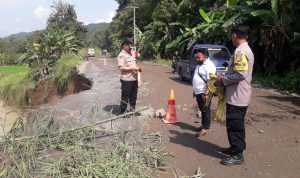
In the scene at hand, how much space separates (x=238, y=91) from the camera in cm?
567

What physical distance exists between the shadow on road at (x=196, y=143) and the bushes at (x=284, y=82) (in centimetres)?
820

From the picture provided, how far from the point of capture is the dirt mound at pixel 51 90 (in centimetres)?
1954

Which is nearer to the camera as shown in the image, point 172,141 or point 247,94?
point 247,94

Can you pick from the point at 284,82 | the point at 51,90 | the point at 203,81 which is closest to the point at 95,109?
the point at 203,81

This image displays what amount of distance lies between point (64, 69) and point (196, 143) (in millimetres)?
16172

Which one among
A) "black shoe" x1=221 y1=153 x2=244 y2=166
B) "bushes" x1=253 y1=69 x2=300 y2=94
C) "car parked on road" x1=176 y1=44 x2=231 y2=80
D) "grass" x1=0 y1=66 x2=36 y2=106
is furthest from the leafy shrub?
"black shoe" x1=221 y1=153 x2=244 y2=166

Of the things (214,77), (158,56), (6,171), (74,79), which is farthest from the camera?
(158,56)

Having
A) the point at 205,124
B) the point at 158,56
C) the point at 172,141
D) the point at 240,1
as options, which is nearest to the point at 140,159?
the point at 172,141

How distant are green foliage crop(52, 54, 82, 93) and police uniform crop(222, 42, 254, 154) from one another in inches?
623

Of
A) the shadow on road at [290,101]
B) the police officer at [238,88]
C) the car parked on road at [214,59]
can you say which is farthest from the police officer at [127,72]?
the car parked on road at [214,59]

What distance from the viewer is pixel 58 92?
67.7 ft

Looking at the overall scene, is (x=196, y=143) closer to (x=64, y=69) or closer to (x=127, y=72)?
(x=127, y=72)

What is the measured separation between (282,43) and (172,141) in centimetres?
1143

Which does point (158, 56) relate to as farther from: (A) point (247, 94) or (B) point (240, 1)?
(A) point (247, 94)
